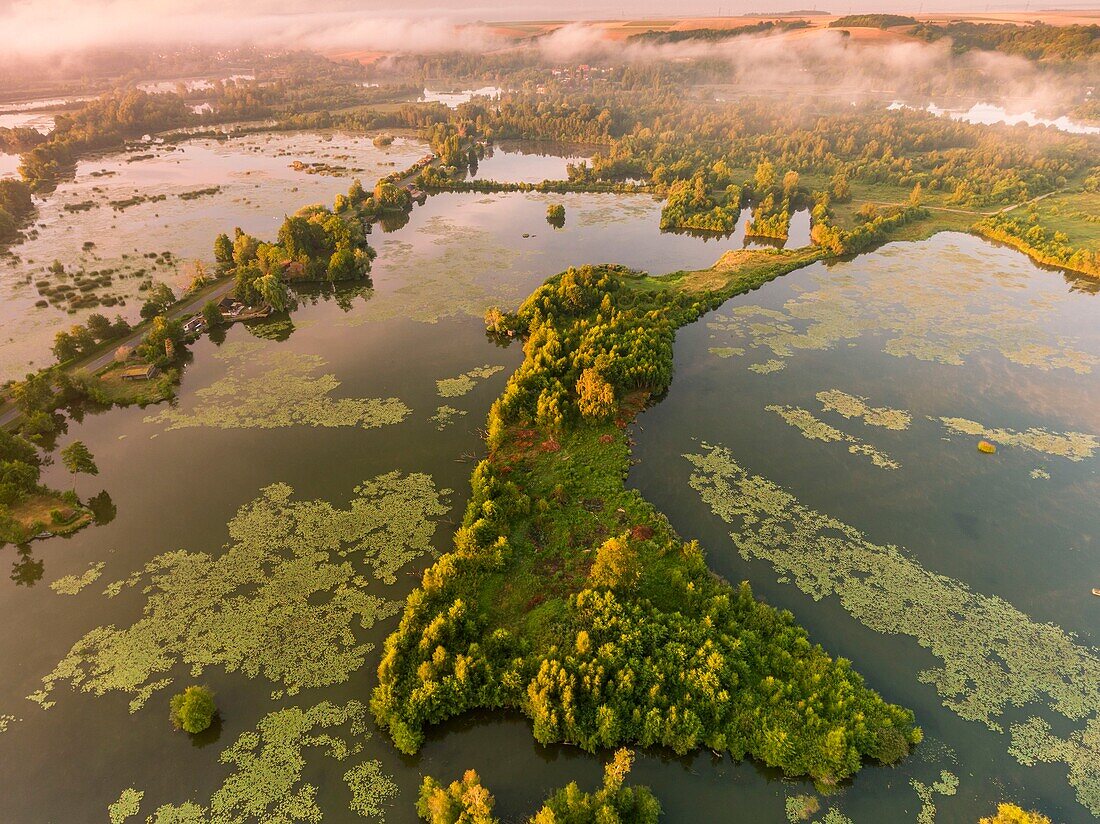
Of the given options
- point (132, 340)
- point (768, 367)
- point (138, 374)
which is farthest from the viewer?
point (132, 340)

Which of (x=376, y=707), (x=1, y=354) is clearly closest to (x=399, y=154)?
(x=1, y=354)

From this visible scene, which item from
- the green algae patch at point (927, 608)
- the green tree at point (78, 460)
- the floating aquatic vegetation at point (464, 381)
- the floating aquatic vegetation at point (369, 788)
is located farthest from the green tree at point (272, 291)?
the floating aquatic vegetation at point (369, 788)

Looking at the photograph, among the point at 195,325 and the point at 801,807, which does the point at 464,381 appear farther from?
the point at 801,807

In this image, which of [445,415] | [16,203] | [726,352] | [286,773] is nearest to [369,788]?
[286,773]

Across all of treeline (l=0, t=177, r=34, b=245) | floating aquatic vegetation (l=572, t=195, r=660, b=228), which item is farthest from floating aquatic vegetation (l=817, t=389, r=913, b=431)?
treeline (l=0, t=177, r=34, b=245)

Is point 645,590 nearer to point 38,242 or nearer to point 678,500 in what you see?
point 678,500
